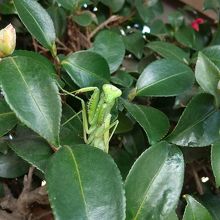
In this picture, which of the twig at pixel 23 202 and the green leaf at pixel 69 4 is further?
the green leaf at pixel 69 4

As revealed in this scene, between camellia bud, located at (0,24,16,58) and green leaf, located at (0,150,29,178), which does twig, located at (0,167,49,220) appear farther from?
camellia bud, located at (0,24,16,58)

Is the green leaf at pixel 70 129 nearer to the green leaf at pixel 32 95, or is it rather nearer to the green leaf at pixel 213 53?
the green leaf at pixel 32 95

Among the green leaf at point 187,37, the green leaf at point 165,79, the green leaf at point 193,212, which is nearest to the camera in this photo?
the green leaf at point 193,212

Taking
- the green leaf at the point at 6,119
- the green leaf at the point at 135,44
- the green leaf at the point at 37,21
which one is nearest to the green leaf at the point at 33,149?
the green leaf at the point at 6,119

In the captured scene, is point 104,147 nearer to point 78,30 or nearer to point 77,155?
point 77,155

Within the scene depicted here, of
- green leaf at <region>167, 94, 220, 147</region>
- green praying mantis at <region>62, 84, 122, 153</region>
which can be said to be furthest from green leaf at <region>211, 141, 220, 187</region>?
green praying mantis at <region>62, 84, 122, 153</region>

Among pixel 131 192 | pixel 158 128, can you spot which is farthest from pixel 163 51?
pixel 131 192
